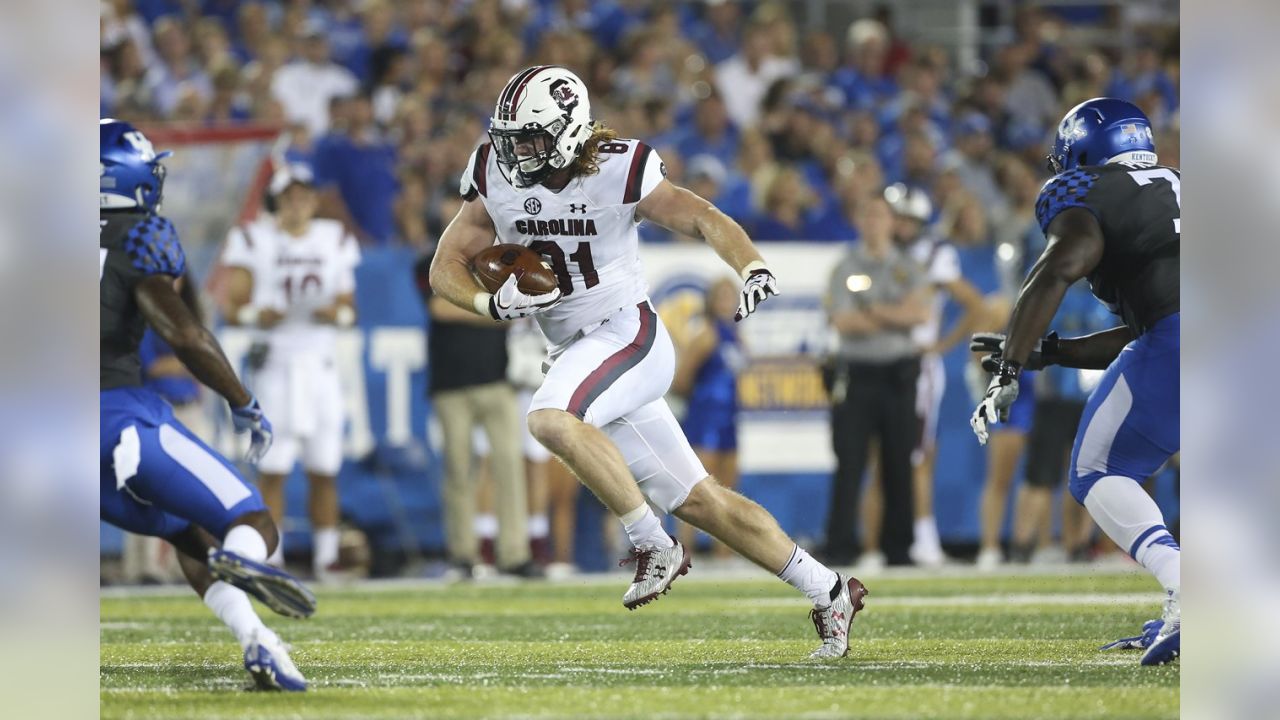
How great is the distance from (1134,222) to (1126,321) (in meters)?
0.37

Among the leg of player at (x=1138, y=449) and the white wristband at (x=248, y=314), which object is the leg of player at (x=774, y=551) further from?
the white wristband at (x=248, y=314)

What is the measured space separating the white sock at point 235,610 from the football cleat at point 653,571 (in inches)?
41.4

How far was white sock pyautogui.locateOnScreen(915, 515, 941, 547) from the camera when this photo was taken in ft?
33.2

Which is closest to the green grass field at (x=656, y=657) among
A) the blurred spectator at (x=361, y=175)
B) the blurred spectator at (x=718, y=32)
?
the blurred spectator at (x=361, y=175)

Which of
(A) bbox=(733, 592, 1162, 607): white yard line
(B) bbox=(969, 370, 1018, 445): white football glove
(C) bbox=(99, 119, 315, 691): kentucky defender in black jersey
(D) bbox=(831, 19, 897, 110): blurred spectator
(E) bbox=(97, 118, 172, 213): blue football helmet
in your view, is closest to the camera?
(C) bbox=(99, 119, 315, 691): kentucky defender in black jersey

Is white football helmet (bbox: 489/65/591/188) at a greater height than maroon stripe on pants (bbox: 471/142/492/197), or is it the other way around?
white football helmet (bbox: 489/65/591/188)

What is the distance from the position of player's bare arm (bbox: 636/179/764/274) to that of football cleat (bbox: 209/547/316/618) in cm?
154

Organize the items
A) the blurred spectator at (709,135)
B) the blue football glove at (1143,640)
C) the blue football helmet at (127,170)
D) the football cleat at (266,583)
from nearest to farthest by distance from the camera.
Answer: the football cleat at (266,583) < the blue football helmet at (127,170) < the blue football glove at (1143,640) < the blurred spectator at (709,135)

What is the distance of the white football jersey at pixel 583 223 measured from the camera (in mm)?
5297

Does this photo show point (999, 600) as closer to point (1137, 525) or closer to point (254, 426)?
point (1137, 525)

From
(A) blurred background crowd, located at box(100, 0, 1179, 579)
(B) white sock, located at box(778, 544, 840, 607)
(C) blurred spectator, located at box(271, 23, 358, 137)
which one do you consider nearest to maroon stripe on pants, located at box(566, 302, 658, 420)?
(B) white sock, located at box(778, 544, 840, 607)

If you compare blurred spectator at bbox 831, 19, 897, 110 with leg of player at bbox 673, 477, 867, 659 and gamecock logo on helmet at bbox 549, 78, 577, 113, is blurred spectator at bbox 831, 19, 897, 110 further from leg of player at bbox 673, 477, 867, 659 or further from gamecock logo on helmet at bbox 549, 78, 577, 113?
leg of player at bbox 673, 477, 867, 659

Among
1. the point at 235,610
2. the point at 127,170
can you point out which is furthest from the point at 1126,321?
the point at 127,170
